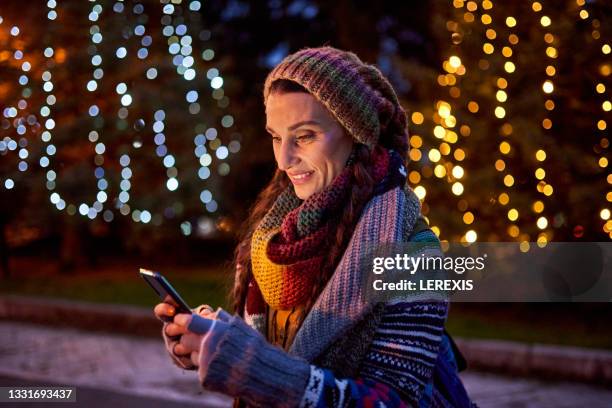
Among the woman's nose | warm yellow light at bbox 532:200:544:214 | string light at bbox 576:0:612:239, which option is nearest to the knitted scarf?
the woman's nose

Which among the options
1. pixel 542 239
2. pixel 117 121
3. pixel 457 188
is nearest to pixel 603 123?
pixel 542 239

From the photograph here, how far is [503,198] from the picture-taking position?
22.3 ft

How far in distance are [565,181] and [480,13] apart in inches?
70.1

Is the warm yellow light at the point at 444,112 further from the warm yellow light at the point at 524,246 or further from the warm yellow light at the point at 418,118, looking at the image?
the warm yellow light at the point at 524,246

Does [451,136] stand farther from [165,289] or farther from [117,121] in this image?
[165,289]

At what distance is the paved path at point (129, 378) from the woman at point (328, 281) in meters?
3.37

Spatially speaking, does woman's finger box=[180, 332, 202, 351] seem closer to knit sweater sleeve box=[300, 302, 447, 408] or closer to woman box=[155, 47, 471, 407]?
woman box=[155, 47, 471, 407]

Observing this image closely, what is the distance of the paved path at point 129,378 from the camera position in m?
5.33

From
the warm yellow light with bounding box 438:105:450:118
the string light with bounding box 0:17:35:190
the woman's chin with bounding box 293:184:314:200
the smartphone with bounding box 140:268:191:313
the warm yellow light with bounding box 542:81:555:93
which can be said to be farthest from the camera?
the string light with bounding box 0:17:35:190

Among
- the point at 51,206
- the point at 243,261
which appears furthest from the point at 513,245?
the point at 51,206

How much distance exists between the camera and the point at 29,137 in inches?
411

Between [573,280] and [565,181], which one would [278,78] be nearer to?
[565,181]

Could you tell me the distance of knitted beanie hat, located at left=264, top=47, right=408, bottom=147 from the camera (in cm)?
179

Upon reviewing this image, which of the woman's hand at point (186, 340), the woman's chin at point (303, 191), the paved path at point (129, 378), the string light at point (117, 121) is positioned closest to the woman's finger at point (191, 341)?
the woman's hand at point (186, 340)
